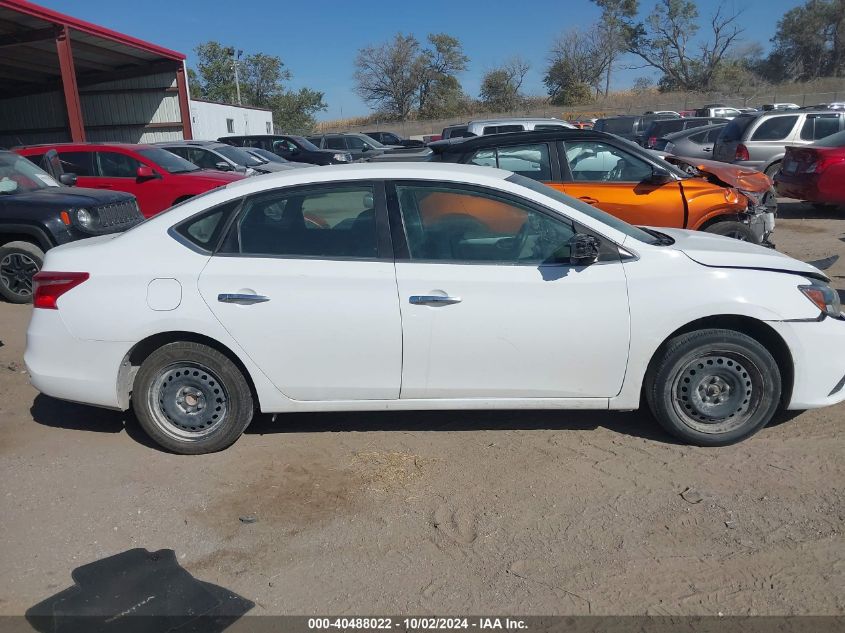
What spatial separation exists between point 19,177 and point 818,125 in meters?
15.2

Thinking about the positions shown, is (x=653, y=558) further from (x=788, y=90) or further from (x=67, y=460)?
(x=788, y=90)

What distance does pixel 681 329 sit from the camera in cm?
417

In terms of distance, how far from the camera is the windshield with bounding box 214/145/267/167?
15.7 meters

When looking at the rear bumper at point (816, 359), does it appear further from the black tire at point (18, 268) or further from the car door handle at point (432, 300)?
the black tire at point (18, 268)

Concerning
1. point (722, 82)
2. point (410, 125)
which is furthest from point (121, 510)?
point (722, 82)

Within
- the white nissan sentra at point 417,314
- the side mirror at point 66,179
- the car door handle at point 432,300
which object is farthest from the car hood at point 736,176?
the side mirror at point 66,179

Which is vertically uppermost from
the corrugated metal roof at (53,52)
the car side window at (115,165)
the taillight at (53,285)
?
the corrugated metal roof at (53,52)

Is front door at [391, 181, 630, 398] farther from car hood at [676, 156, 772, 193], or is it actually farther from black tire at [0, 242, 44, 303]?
black tire at [0, 242, 44, 303]

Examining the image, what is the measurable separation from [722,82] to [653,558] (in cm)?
6863

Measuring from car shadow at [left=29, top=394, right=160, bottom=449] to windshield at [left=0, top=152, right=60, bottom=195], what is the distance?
4560 mm

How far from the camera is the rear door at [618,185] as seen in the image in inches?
297

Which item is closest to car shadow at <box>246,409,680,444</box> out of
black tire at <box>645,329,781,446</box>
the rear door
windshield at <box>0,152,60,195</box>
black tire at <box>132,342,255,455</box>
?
black tire at <box>645,329,781,446</box>

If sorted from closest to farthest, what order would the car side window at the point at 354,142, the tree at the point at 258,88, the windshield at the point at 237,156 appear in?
1. the windshield at the point at 237,156
2. the car side window at the point at 354,142
3. the tree at the point at 258,88

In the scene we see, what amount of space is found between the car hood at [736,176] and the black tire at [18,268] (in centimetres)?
768
